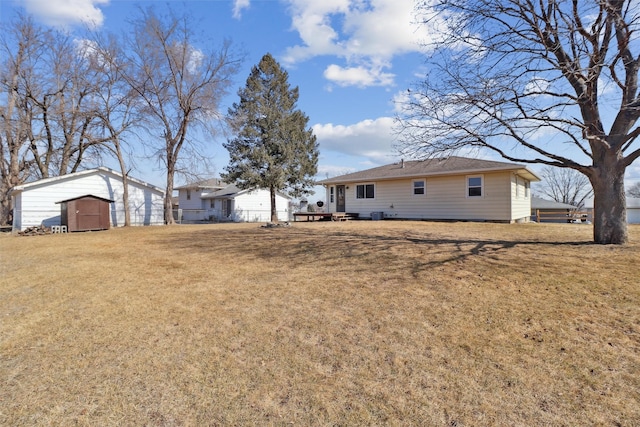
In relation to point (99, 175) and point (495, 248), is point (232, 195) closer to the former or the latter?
point (99, 175)

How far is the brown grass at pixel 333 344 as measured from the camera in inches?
94.6

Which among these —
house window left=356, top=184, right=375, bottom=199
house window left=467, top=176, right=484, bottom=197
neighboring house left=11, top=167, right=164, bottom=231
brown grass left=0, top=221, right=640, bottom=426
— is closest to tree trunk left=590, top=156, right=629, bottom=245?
brown grass left=0, top=221, right=640, bottom=426

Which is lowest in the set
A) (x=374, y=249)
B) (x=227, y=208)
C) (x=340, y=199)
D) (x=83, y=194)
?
(x=374, y=249)

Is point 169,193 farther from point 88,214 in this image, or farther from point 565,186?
point 565,186

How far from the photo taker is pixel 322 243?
8.93m

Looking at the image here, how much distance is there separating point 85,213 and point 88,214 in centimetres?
14

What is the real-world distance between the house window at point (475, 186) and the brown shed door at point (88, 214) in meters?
19.3

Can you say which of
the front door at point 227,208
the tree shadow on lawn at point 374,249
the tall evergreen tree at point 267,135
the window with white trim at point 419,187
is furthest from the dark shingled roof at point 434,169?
the front door at point 227,208

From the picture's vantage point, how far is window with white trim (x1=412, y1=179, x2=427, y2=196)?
1819 cm

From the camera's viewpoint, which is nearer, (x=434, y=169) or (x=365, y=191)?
(x=434, y=169)

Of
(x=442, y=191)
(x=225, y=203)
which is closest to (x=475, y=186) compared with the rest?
(x=442, y=191)

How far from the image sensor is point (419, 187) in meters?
18.5

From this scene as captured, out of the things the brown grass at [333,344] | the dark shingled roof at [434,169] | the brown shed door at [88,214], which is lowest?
the brown grass at [333,344]

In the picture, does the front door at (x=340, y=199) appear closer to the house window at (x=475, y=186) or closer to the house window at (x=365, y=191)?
the house window at (x=365, y=191)
